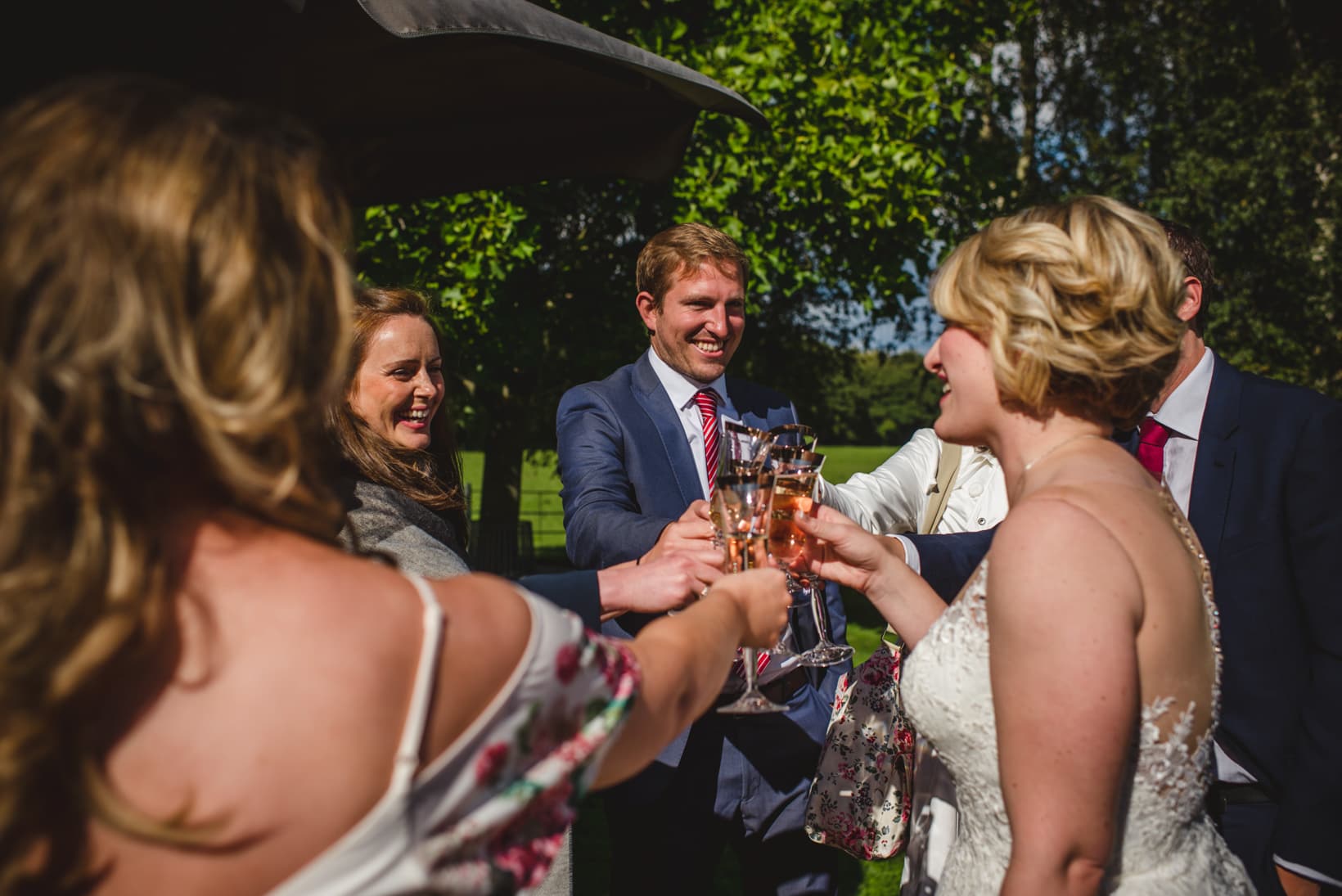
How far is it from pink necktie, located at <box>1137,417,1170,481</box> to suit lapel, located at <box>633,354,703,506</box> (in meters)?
1.59

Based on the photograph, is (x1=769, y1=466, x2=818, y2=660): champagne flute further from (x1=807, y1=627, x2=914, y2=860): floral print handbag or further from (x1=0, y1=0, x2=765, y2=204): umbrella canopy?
(x1=0, y1=0, x2=765, y2=204): umbrella canopy

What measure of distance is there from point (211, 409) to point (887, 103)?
7915 mm

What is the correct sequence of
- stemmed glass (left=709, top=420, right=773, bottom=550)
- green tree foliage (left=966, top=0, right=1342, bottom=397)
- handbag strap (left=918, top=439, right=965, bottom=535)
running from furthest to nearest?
1. green tree foliage (left=966, top=0, right=1342, bottom=397)
2. handbag strap (left=918, top=439, right=965, bottom=535)
3. stemmed glass (left=709, top=420, right=773, bottom=550)

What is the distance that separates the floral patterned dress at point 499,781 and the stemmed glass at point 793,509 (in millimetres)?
1084

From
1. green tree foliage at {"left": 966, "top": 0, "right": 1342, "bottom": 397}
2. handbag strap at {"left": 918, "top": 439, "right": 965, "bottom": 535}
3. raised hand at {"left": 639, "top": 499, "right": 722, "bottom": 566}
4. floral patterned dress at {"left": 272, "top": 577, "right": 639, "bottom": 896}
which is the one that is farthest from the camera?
green tree foliage at {"left": 966, "top": 0, "right": 1342, "bottom": 397}

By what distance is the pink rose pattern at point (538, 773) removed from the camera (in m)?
1.35

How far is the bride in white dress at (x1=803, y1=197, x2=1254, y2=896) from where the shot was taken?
177 centimetres

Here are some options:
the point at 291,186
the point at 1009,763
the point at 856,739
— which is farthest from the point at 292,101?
the point at 1009,763

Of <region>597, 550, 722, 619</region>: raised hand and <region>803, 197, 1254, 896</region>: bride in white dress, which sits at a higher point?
<region>803, 197, 1254, 896</region>: bride in white dress

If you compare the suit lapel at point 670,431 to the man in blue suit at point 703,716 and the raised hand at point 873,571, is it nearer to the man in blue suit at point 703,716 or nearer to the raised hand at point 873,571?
the man in blue suit at point 703,716

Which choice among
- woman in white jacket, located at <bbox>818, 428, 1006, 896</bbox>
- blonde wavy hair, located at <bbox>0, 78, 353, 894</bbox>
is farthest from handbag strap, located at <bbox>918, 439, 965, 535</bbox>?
blonde wavy hair, located at <bbox>0, 78, 353, 894</bbox>

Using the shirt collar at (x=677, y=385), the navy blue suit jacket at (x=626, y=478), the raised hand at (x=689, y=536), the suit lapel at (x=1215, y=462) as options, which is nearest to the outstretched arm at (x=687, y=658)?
the raised hand at (x=689, y=536)

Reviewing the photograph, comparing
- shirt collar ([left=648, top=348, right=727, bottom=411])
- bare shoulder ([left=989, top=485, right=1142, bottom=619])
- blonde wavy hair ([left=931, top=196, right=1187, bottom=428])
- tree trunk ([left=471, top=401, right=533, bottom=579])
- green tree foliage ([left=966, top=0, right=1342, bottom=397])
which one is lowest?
tree trunk ([left=471, top=401, right=533, bottom=579])

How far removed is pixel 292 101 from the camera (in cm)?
332
